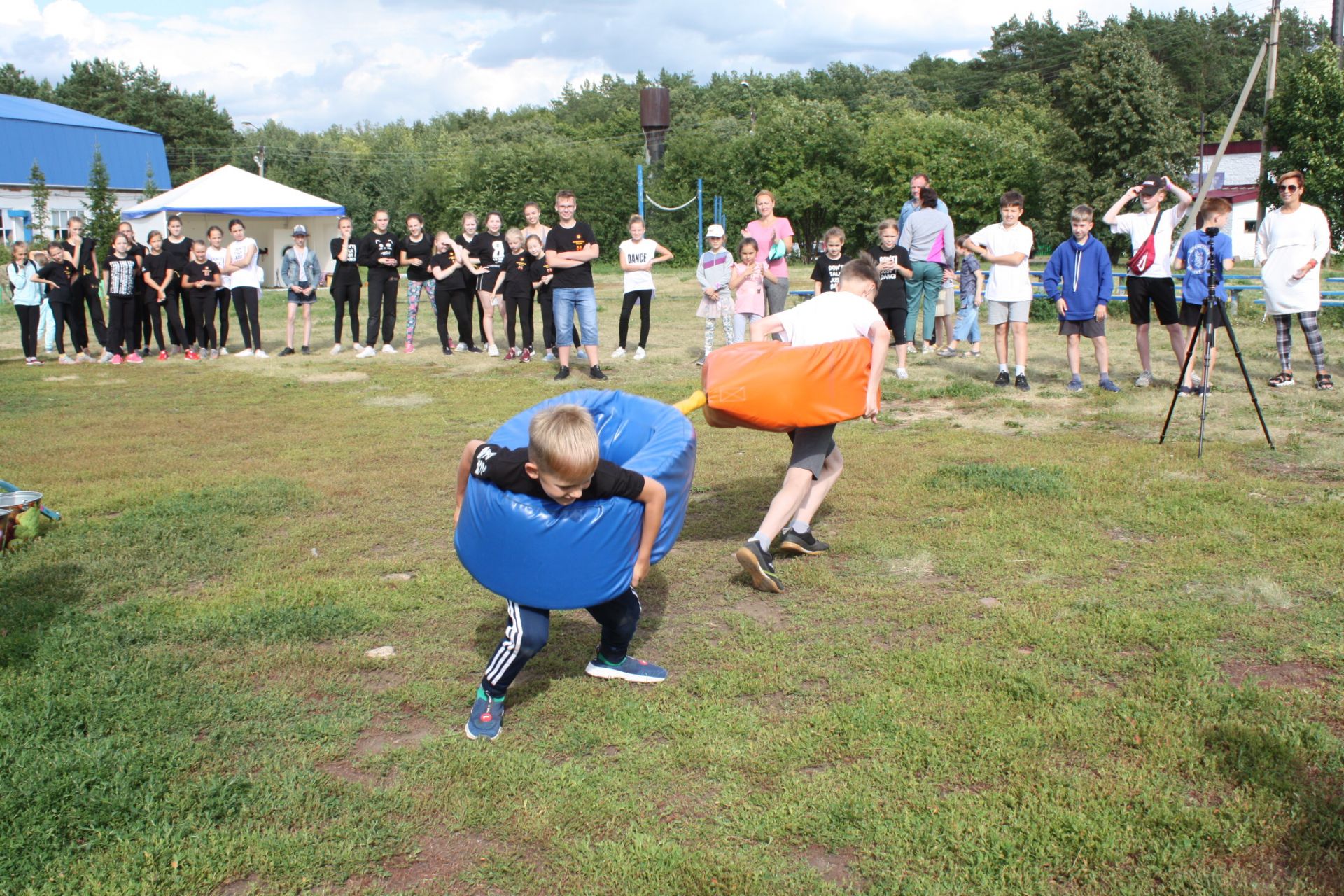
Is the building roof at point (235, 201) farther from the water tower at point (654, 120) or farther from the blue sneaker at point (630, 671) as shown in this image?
the blue sneaker at point (630, 671)

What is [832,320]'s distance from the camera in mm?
6145

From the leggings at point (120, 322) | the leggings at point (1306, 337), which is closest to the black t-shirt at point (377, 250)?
the leggings at point (120, 322)

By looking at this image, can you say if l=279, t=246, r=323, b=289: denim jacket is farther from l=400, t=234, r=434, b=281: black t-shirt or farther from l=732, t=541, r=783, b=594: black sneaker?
l=732, t=541, r=783, b=594: black sneaker

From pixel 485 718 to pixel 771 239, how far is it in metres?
10.5

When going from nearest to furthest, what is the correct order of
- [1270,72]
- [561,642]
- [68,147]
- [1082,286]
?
[561,642]
[1082,286]
[1270,72]
[68,147]

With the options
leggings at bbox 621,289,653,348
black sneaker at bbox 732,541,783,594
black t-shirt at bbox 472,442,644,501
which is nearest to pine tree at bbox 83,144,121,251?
leggings at bbox 621,289,653,348

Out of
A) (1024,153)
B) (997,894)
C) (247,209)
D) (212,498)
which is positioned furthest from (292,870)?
(1024,153)

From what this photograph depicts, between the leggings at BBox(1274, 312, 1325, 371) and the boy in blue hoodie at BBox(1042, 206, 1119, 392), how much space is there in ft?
5.69

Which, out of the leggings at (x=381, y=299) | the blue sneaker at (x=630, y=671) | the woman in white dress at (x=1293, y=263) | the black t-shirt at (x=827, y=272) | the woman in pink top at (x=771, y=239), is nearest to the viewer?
the blue sneaker at (x=630, y=671)

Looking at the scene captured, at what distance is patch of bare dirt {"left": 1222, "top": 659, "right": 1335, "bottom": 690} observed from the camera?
434cm

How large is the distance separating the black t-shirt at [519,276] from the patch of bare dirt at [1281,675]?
12.3 meters

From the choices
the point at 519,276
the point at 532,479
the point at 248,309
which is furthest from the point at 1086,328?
the point at 248,309

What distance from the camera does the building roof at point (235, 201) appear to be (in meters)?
33.9

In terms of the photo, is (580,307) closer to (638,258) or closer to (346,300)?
(638,258)
